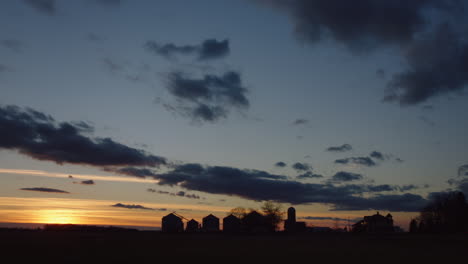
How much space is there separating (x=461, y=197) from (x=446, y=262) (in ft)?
389

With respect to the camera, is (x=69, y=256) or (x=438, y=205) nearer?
(x=69, y=256)

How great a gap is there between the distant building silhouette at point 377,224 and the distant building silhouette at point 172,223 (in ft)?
255

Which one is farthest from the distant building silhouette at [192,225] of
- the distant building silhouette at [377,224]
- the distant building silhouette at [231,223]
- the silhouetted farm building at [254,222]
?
the distant building silhouette at [377,224]

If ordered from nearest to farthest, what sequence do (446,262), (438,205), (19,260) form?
(19,260) < (446,262) < (438,205)

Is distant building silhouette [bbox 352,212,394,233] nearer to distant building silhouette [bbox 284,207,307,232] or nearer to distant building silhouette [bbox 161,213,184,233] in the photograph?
distant building silhouette [bbox 284,207,307,232]

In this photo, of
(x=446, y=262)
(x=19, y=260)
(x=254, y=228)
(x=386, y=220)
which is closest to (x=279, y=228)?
(x=254, y=228)

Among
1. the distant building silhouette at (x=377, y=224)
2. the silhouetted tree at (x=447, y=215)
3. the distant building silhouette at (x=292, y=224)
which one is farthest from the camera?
the distant building silhouette at (x=377, y=224)

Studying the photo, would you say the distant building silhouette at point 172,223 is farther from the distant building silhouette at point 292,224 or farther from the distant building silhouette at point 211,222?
the distant building silhouette at point 292,224

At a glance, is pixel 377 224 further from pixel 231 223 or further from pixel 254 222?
pixel 231 223

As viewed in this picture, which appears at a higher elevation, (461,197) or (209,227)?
(461,197)

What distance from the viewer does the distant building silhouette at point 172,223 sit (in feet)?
479

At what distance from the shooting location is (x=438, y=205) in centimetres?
15512

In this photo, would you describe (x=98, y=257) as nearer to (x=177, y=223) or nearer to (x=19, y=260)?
(x=19, y=260)

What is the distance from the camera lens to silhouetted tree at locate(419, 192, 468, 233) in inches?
5566
